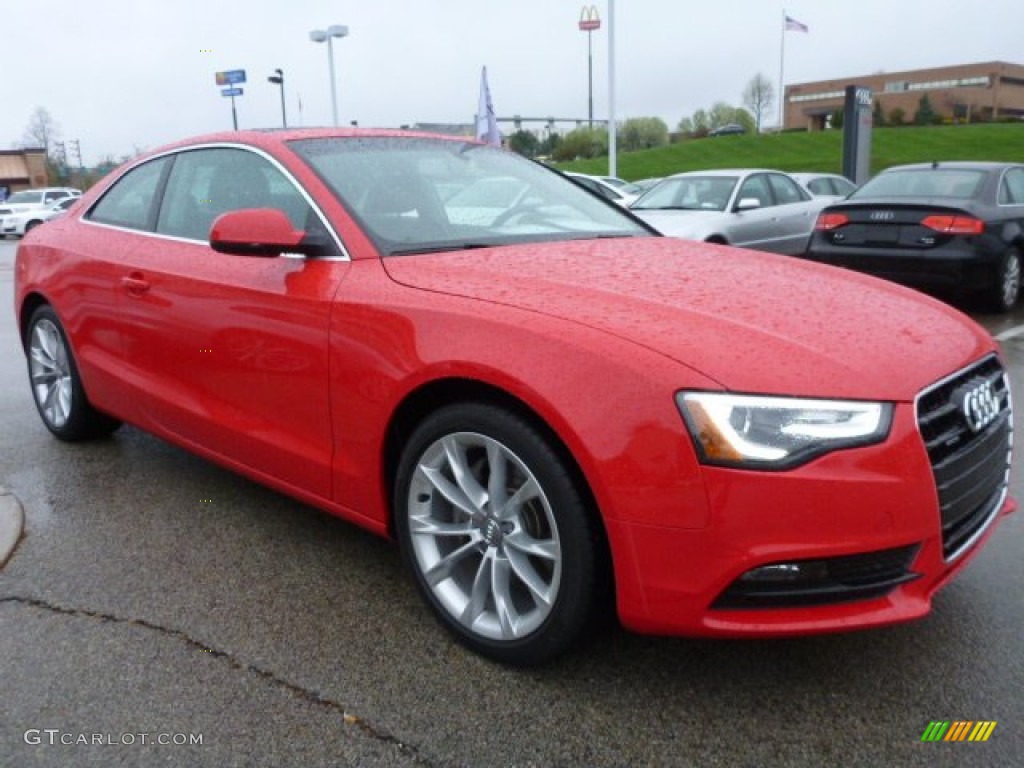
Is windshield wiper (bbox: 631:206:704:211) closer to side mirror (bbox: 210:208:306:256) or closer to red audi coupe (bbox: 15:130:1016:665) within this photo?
red audi coupe (bbox: 15:130:1016:665)

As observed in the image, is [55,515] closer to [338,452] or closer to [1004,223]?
[338,452]

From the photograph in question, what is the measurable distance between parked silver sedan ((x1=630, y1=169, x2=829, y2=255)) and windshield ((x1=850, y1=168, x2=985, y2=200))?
4.75ft

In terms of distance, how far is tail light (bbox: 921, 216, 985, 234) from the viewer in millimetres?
8148

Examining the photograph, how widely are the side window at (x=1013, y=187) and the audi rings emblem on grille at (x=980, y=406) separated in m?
7.03

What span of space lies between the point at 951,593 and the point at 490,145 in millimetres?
2694

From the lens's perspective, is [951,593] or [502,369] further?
[951,593]

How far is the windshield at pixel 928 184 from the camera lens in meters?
8.67

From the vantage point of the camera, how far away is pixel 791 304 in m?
2.62

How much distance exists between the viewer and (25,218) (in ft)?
92.9

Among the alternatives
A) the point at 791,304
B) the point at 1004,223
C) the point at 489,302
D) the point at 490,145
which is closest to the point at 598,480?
the point at 489,302

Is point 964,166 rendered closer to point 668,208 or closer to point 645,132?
point 668,208

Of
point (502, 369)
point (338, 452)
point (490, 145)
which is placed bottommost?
point (338, 452)

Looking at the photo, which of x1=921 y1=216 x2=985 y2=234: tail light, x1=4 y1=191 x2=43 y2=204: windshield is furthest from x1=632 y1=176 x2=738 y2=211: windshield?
x1=4 y1=191 x2=43 y2=204: windshield

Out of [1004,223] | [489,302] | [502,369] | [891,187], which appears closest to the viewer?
[502,369]
